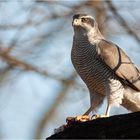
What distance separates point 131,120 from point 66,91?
8765mm

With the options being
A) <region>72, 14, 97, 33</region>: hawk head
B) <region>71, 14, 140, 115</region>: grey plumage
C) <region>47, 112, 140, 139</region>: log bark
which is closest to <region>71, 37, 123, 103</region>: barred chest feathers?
<region>71, 14, 140, 115</region>: grey plumage

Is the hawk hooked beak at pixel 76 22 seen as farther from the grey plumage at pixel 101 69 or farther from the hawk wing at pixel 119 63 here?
the hawk wing at pixel 119 63

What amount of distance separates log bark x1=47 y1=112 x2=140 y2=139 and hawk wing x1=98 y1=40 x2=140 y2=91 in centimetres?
201

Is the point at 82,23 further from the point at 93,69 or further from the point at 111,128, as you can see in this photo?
the point at 111,128

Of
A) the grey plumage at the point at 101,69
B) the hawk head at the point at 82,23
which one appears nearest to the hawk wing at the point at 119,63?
the grey plumage at the point at 101,69

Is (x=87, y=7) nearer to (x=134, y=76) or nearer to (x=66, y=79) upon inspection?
(x=66, y=79)

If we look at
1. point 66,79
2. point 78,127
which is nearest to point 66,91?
point 66,79

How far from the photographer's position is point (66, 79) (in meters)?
10.1

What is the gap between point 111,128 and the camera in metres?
4.55

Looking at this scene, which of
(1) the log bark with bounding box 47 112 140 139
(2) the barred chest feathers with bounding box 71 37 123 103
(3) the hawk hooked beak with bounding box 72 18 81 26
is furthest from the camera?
(3) the hawk hooked beak with bounding box 72 18 81 26

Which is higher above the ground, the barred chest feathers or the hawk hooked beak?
the hawk hooked beak

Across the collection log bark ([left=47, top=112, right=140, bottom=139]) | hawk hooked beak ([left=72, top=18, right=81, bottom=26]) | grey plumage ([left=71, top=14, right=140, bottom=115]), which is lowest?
log bark ([left=47, top=112, right=140, bottom=139])

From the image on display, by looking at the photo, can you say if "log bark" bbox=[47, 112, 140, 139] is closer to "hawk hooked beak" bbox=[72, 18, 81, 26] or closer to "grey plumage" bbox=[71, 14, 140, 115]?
"grey plumage" bbox=[71, 14, 140, 115]

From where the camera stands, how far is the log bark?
14.7ft
